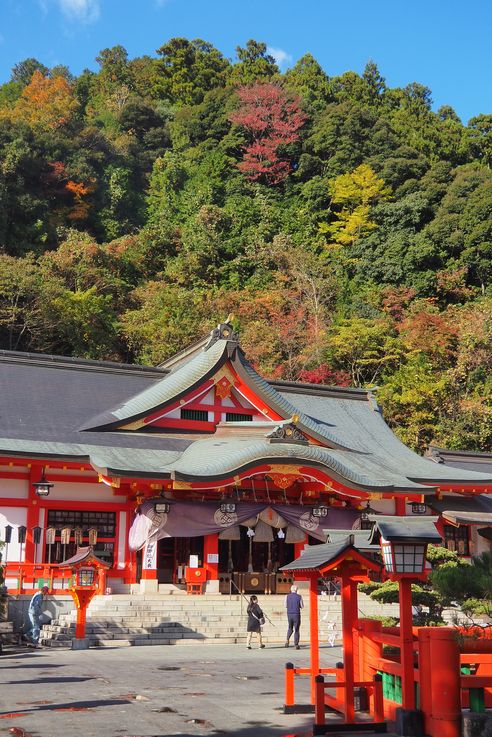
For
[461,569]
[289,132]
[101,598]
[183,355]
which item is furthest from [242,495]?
[289,132]

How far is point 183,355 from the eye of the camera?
32.4m

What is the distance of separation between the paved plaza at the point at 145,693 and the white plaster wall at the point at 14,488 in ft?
20.9

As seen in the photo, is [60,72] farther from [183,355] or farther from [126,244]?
[183,355]

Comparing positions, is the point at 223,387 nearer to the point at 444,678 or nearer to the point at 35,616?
the point at 35,616

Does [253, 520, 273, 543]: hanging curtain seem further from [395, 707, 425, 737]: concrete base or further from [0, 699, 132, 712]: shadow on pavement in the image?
[395, 707, 425, 737]: concrete base

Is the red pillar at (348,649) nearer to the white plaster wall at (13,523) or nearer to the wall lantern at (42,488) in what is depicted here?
the wall lantern at (42,488)

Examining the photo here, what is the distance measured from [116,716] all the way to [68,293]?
3806cm

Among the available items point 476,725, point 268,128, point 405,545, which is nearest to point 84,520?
point 405,545

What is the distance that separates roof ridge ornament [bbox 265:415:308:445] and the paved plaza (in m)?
7.73

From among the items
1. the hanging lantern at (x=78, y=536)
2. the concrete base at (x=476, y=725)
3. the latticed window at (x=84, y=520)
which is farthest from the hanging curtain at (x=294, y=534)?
the concrete base at (x=476, y=725)

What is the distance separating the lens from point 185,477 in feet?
75.3

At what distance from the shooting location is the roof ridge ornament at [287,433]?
82.0 ft

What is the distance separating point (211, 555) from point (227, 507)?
5.04 feet

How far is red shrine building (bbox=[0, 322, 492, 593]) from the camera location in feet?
77.7
